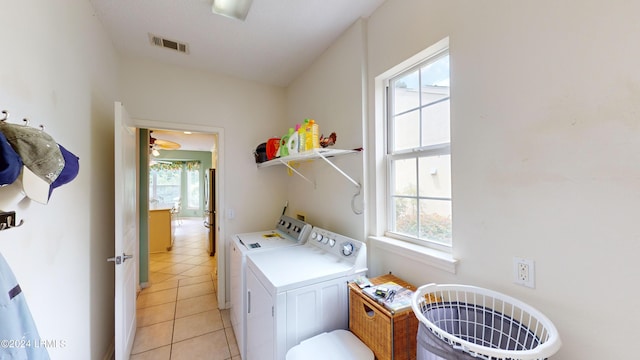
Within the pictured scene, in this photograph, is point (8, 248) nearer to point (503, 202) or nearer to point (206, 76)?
point (503, 202)

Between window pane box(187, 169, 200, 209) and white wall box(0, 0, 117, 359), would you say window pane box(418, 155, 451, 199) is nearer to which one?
white wall box(0, 0, 117, 359)

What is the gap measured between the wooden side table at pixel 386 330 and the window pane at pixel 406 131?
994mm

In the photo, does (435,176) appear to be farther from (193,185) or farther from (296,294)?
(193,185)

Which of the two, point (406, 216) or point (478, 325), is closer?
point (478, 325)

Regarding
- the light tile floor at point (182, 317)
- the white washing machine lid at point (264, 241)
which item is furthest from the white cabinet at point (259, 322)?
the light tile floor at point (182, 317)

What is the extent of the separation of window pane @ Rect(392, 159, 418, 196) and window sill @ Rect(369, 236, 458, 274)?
34 cm

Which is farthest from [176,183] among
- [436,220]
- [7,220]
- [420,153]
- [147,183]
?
[436,220]

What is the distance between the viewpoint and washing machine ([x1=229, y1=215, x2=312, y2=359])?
1.87 m

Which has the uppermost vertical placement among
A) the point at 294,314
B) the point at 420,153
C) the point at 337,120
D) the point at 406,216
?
the point at 337,120

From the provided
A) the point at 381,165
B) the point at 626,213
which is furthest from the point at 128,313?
the point at 626,213

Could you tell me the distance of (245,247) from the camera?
204 cm

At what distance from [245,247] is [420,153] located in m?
1.58

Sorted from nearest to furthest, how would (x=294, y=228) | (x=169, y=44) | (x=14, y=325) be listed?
1. (x=14, y=325)
2. (x=169, y=44)
3. (x=294, y=228)

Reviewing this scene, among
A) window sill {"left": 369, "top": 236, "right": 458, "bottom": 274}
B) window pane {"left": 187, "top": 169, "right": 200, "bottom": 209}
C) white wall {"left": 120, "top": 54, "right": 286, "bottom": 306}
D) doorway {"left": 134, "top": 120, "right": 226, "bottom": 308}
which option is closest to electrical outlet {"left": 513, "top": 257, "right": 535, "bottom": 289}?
window sill {"left": 369, "top": 236, "right": 458, "bottom": 274}
